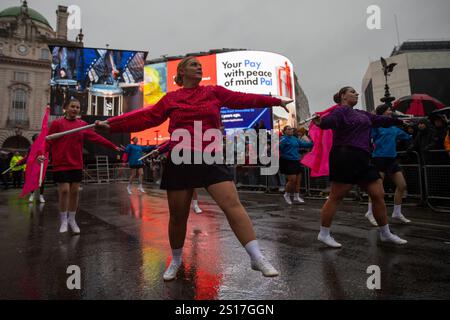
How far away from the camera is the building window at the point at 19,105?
1794 inches

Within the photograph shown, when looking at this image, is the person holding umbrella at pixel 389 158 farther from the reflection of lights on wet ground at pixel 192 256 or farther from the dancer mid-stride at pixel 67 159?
the dancer mid-stride at pixel 67 159

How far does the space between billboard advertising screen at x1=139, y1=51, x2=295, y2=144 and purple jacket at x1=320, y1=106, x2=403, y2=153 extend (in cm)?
2263

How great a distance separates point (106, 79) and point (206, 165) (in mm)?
24980

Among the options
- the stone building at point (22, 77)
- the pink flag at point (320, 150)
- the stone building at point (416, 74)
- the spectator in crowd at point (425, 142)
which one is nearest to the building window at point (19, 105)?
the stone building at point (22, 77)

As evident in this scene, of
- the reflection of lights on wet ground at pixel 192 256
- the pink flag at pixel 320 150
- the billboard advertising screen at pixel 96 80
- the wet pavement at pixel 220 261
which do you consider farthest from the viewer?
the billboard advertising screen at pixel 96 80

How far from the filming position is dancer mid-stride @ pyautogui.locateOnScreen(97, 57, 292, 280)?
93.4 inches

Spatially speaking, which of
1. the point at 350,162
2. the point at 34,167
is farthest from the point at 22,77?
the point at 350,162

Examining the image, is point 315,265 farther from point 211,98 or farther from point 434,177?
point 434,177

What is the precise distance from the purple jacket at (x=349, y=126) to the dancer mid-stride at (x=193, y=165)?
1.08 meters

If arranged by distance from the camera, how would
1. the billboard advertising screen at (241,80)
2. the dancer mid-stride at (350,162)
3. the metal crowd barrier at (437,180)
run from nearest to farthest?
the dancer mid-stride at (350,162), the metal crowd barrier at (437,180), the billboard advertising screen at (241,80)

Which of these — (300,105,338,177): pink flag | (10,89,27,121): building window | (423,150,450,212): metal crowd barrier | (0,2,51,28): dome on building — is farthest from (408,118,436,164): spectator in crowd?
(0,2,51,28): dome on building
